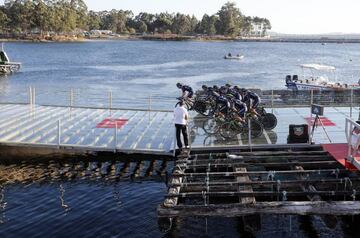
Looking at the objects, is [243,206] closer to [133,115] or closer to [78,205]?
[78,205]

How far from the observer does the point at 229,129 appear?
56.9 feet

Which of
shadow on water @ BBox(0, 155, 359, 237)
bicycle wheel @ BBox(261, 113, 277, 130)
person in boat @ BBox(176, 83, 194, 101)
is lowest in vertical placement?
shadow on water @ BBox(0, 155, 359, 237)

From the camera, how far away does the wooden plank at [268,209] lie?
1148 centimetres

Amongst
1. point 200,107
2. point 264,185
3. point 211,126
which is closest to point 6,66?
point 200,107

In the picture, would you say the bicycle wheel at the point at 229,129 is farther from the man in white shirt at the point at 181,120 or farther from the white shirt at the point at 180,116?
the white shirt at the point at 180,116

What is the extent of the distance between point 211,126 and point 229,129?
3.65 feet

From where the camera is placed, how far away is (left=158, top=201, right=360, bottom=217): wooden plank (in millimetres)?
11484

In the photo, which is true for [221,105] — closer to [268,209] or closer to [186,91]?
[186,91]

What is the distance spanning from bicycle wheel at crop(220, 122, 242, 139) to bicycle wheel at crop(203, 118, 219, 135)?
360mm

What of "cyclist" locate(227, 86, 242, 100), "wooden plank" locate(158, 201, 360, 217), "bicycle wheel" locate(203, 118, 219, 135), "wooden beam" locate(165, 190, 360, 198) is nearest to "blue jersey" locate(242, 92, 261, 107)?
"cyclist" locate(227, 86, 242, 100)

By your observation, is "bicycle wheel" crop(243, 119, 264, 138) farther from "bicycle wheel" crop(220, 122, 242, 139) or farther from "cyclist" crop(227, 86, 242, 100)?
"cyclist" crop(227, 86, 242, 100)

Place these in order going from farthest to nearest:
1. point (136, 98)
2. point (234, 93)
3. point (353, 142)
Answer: point (136, 98), point (234, 93), point (353, 142)

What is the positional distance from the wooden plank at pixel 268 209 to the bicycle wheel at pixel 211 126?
20.7ft

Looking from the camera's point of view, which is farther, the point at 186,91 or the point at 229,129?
the point at 186,91
